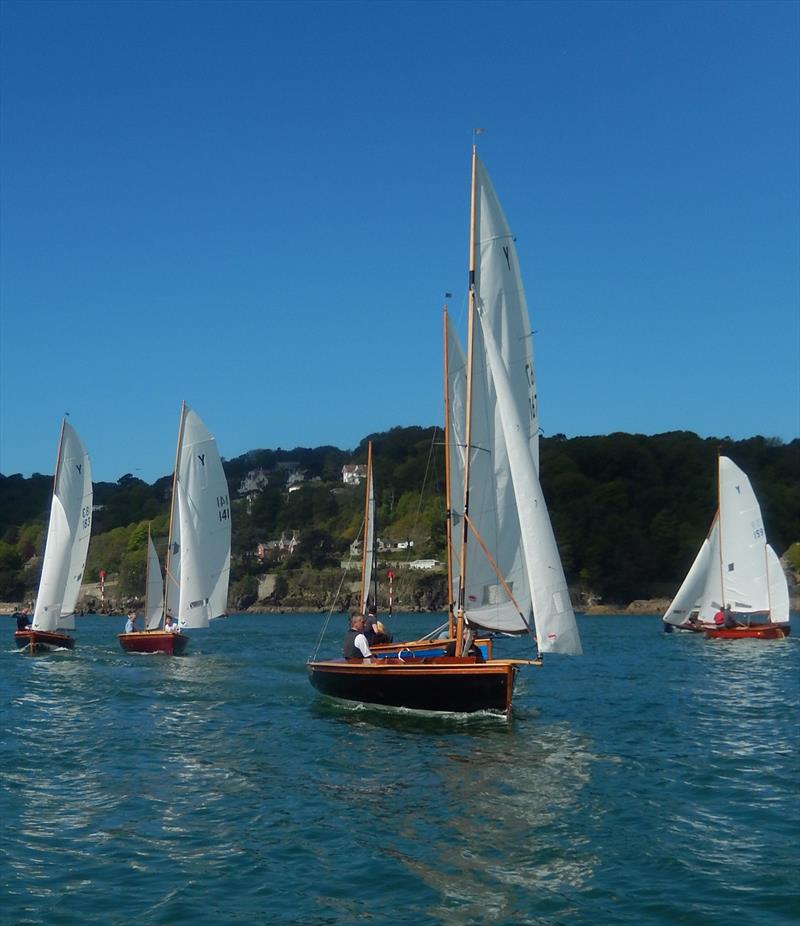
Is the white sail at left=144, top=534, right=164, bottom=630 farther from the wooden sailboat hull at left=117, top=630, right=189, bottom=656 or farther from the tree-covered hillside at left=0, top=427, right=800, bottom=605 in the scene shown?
the tree-covered hillside at left=0, top=427, right=800, bottom=605

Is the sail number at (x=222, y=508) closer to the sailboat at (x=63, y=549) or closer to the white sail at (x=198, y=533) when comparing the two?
the white sail at (x=198, y=533)

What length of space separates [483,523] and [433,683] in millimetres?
3510

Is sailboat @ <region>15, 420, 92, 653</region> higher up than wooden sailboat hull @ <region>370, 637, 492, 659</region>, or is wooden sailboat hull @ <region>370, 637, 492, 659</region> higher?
sailboat @ <region>15, 420, 92, 653</region>

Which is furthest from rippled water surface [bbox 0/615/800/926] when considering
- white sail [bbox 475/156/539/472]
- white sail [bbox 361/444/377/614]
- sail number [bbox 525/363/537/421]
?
white sail [bbox 361/444/377/614]

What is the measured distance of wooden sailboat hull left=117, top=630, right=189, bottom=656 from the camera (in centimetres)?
4031

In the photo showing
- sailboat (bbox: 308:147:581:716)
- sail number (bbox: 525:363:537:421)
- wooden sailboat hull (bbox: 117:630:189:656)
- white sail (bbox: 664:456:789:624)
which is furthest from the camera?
white sail (bbox: 664:456:789:624)

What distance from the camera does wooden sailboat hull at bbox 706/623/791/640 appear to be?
49188 millimetres

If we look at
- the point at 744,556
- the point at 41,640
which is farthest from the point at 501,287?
the point at 744,556

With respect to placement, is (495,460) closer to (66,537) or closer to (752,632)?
(66,537)

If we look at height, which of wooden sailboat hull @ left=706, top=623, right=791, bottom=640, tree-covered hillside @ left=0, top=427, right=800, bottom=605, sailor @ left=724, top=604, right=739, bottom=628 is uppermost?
tree-covered hillside @ left=0, top=427, right=800, bottom=605

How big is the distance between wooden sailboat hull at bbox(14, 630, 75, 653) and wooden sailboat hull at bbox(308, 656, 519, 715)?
74.5ft

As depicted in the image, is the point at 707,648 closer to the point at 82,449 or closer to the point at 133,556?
the point at 82,449

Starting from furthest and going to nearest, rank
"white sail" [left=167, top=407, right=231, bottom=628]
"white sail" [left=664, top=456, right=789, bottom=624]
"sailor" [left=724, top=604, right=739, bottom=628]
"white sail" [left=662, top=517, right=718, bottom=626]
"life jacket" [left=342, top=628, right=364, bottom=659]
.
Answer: "white sail" [left=662, top=517, right=718, bottom=626], "white sail" [left=664, top=456, right=789, bottom=624], "sailor" [left=724, top=604, right=739, bottom=628], "white sail" [left=167, top=407, right=231, bottom=628], "life jacket" [left=342, top=628, right=364, bottom=659]

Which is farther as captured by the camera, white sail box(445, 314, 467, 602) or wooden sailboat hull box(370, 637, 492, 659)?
white sail box(445, 314, 467, 602)
